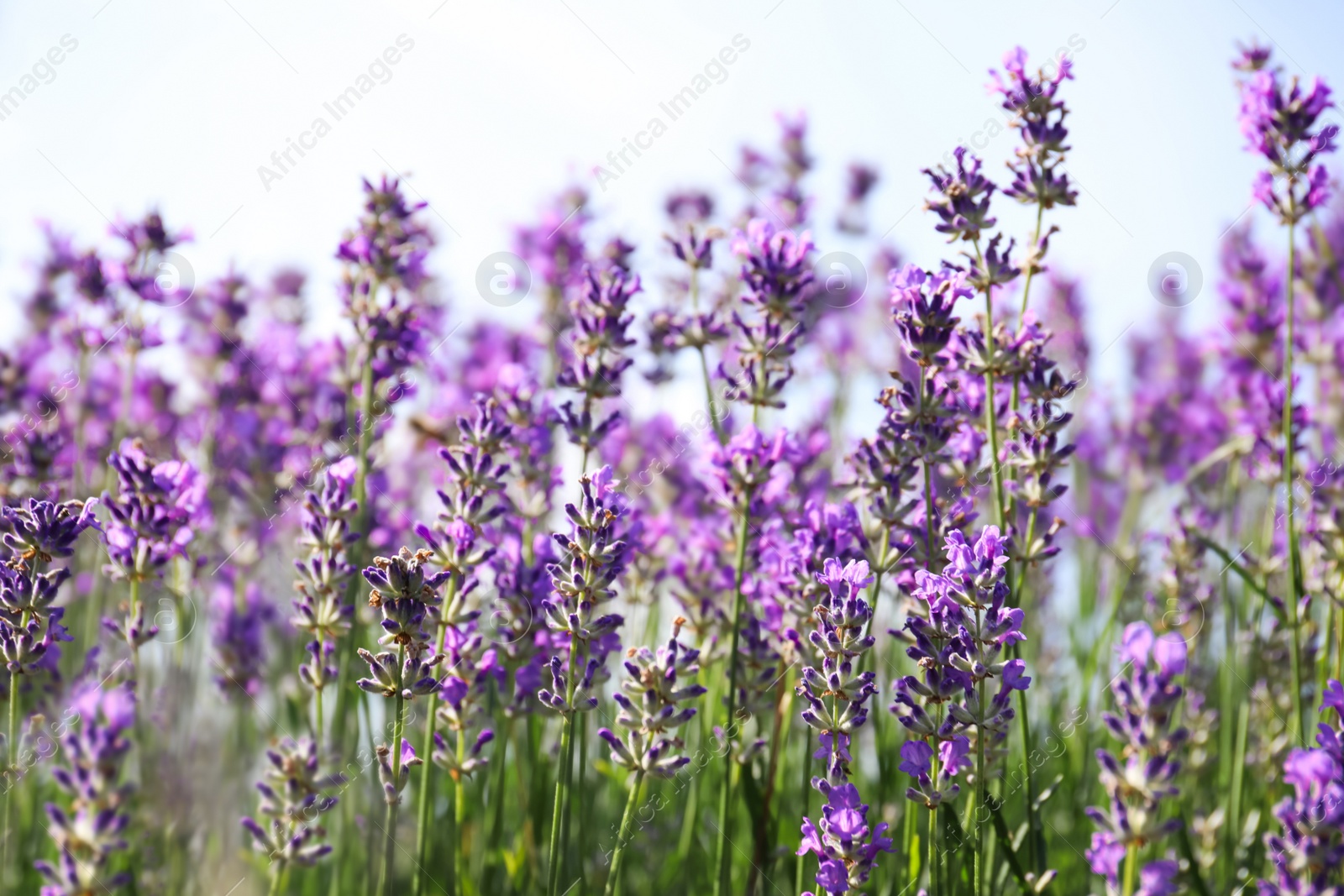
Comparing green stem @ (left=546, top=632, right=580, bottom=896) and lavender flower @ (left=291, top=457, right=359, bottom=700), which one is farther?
lavender flower @ (left=291, top=457, right=359, bottom=700)

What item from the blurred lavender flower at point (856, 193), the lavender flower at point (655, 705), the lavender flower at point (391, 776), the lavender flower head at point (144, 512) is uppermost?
the blurred lavender flower at point (856, 193)

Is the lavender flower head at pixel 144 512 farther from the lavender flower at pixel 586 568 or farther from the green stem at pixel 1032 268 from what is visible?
the green stem at pixel 1032 268

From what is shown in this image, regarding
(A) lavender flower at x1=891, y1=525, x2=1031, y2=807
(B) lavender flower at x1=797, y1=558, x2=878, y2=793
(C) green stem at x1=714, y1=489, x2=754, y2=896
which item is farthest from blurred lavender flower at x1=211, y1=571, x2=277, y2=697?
(A) lavender flower at x1=891, y1=525, x2=1031, y2=807

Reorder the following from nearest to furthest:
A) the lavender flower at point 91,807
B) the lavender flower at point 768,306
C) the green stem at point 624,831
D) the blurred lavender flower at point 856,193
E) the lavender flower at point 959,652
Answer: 1. the lavender flower at point 91,807
2. the lavender flower at point 959,652
3. the green stem at point 624,831
4. the lavender flower at point 768,306
5. the blurred lavender flower at point 856,193

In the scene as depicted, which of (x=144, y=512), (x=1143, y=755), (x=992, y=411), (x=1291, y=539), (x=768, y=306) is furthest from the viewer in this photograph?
(x=768, y=306)

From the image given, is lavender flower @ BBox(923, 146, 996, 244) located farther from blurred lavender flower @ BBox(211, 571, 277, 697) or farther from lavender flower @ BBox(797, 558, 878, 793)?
blurred lavender flower @ BBox(211, 571, 277, 697)

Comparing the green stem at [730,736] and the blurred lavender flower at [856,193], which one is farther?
the blurred lavender flower at [856,193]

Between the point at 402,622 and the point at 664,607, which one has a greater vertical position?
the point at 664,607

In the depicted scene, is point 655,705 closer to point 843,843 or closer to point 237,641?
point 843,843

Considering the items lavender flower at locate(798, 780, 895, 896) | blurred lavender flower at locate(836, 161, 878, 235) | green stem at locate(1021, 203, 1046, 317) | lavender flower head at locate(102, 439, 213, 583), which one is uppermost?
blurred lavender flower at locate(836, 161, 878, 235)

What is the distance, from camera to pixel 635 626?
10.7ft

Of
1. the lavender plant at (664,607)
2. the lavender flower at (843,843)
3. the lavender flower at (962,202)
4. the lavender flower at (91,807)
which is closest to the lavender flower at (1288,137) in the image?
the lavender plant at (664,607)

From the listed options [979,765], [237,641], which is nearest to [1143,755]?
[979,765]

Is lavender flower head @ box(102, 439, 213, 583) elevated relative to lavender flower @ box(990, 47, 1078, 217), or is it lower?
lower
